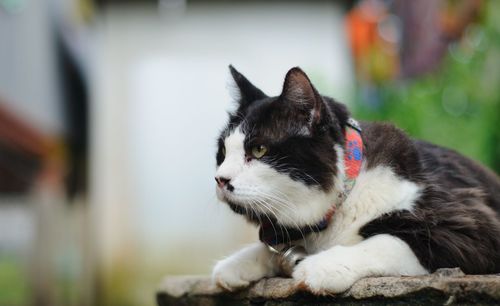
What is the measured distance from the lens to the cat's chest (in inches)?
81.0

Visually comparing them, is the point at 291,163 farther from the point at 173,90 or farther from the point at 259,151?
the point at 173,90

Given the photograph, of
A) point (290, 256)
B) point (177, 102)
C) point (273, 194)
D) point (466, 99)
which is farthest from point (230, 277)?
point (177, 102)

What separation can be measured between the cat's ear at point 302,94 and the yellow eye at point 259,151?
0.16 metres

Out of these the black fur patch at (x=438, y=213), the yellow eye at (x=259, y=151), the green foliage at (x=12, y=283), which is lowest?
the green foliage at (x=12, y=283)

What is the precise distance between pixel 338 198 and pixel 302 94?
333mm

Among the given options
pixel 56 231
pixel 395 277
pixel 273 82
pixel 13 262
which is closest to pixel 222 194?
pixel 395 277

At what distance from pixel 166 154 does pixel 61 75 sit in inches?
130

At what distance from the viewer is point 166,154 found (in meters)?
6.62

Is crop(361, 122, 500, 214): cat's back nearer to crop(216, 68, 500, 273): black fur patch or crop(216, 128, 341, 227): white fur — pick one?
crop(216, 68, 500, 273): black fur patch

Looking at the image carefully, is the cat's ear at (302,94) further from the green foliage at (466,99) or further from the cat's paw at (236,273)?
the green foliage at (466,99)

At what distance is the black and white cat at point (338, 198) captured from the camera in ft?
6.39

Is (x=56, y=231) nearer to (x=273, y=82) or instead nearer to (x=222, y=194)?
(x=273, y=82)

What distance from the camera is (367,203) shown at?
6.82ft

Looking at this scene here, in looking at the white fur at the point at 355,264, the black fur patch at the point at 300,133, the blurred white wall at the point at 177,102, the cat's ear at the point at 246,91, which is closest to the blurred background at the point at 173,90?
the blurred white wall at the point at 177,102
